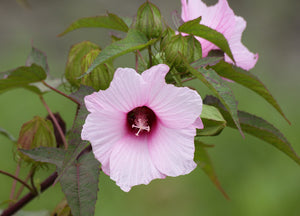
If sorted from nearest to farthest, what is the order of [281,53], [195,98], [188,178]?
[195,98] → [188,178] → [281,53]

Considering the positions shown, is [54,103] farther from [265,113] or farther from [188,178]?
[265,113]

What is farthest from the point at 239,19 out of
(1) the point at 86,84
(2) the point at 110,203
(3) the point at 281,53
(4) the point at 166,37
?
(3) the point at 281,53

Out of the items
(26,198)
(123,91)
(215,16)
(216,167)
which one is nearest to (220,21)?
(215,16)

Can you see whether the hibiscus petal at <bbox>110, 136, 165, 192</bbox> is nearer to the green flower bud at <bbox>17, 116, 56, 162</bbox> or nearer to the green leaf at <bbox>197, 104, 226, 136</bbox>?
the green leaf at <bbox>197, 104, 226, 136</bbox>

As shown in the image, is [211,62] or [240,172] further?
[240,172]

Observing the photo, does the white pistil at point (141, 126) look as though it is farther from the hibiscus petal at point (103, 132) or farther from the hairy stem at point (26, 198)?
the hairy stem at point (26, 198)

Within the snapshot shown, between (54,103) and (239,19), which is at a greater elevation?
(239,19)
